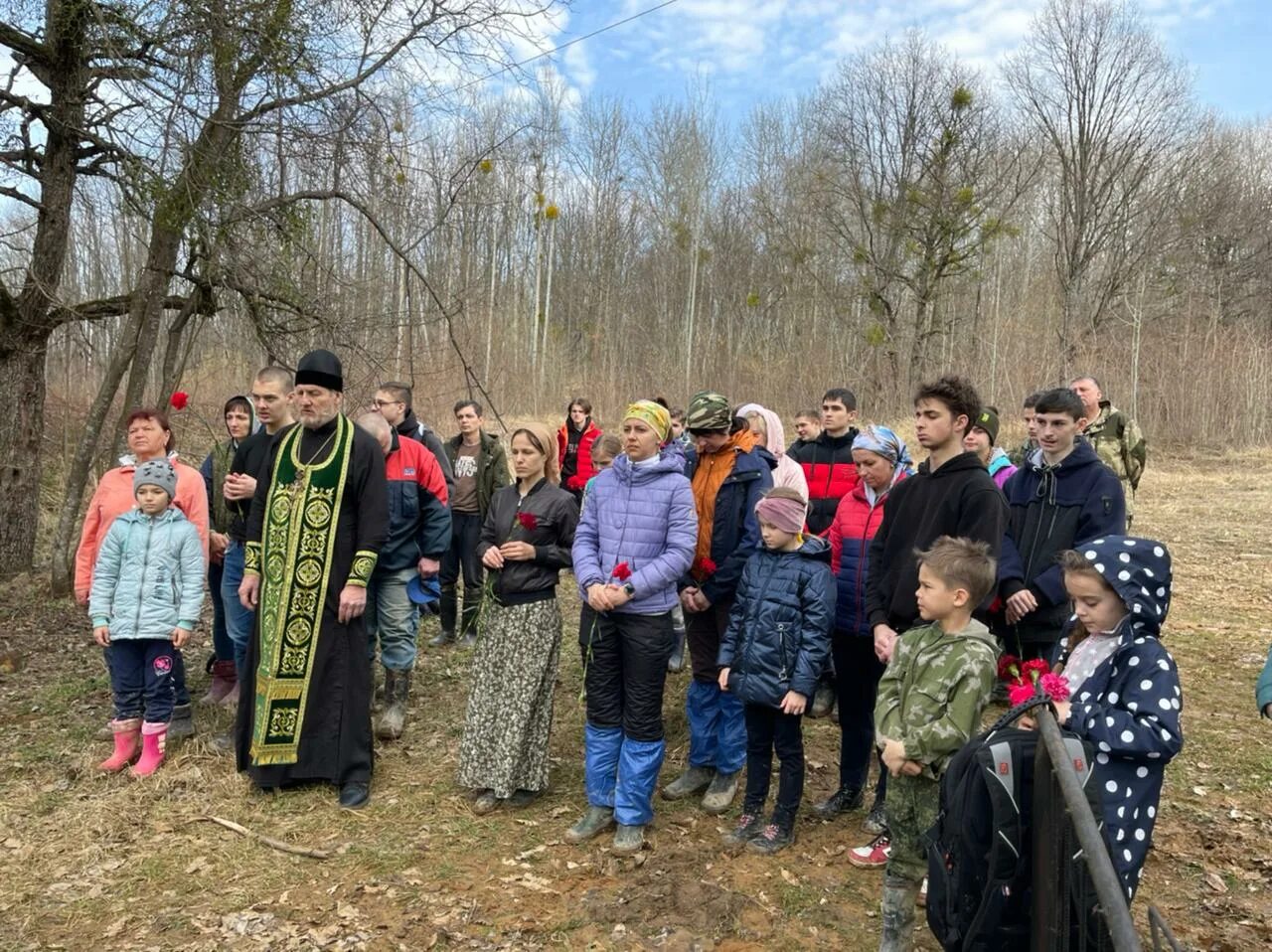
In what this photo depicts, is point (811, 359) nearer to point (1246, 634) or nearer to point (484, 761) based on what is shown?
point (1246, 634)

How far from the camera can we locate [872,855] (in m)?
3.80

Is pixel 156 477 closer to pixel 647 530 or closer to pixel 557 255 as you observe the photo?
pixel 647 530

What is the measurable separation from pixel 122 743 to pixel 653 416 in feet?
10.9

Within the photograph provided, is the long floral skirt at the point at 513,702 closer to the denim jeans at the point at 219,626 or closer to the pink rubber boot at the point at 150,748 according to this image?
the pink rubber boot at the point at 150,748

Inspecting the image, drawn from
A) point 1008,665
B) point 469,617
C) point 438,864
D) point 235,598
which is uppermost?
point 235,598

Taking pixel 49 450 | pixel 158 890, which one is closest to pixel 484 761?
pixel 158 890

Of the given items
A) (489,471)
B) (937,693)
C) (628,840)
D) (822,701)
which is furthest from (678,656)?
(937,693)

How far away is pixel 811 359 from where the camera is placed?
26156mm

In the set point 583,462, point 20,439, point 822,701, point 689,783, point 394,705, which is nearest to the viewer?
point 689,783

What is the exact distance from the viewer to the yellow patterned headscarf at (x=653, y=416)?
4023 millimetres

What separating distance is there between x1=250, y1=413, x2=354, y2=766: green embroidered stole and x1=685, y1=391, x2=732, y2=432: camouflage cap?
1.77m

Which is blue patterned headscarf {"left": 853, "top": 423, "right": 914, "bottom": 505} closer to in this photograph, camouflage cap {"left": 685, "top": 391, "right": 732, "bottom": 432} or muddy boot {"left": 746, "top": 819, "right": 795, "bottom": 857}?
camouflage cap {"left": 685, "top": 391, "right": 732, "bottom": 432}

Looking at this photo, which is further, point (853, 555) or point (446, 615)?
point (446, 615)

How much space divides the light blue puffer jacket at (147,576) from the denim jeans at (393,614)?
0.96 metres
